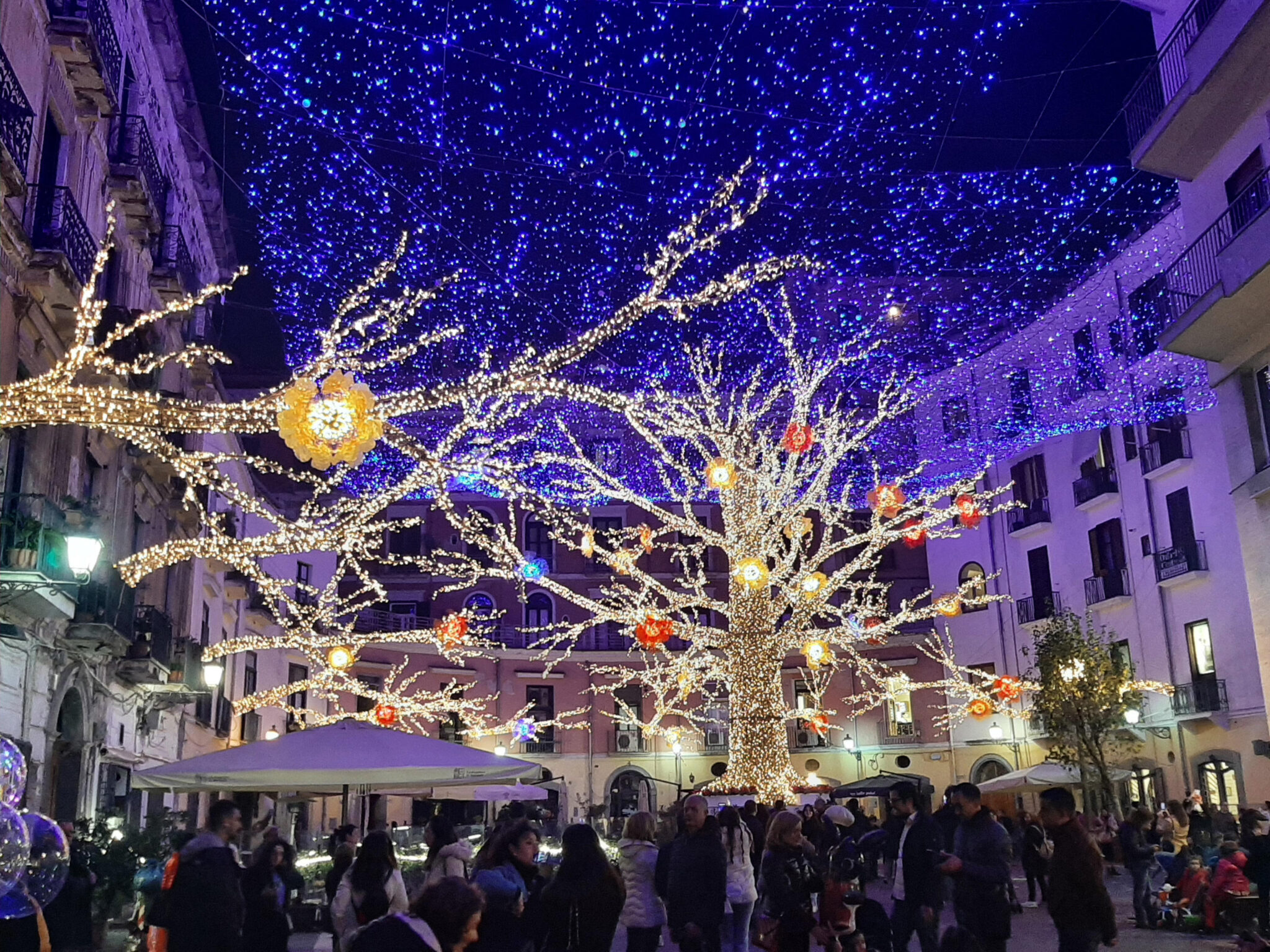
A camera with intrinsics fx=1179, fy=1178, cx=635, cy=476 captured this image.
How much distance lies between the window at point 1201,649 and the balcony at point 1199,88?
1194cm

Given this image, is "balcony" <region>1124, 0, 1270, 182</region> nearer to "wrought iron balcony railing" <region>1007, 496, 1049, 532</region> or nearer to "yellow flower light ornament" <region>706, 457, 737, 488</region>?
"yellow flower light ornament" <region>706, 457, 737, 488</region>

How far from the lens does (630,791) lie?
4103 cm

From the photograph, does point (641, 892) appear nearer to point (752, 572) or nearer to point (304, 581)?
point (752, 572)

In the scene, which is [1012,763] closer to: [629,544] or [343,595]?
[629,544]

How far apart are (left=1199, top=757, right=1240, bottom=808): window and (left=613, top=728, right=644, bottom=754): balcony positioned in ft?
65.0

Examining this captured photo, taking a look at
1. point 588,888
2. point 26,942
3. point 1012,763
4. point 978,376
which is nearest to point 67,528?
point 26,942

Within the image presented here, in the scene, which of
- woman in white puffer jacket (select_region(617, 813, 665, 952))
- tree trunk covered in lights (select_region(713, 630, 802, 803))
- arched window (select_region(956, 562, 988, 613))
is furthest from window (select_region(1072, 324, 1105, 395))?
arched window (select_region(956, 562, 988, 613))

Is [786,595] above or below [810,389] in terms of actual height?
below

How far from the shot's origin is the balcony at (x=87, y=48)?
13.1 metres

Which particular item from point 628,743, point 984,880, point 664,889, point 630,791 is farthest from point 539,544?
point 984,880

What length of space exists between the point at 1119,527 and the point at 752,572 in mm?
16567

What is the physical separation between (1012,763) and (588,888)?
32.3 meters

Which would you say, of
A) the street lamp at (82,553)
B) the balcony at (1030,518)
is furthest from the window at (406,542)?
the street lamp at (82,553)

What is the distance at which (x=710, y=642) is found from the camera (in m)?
17.1
